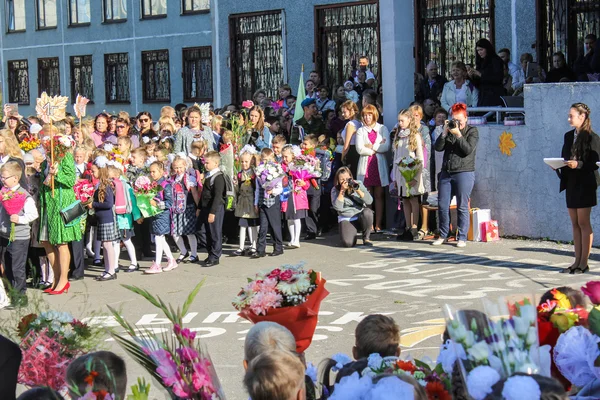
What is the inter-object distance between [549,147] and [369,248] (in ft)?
9.14

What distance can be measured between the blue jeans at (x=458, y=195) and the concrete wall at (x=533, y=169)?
79cm

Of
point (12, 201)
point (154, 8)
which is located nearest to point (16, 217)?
point (12, 201)

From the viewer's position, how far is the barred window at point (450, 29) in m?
19.5

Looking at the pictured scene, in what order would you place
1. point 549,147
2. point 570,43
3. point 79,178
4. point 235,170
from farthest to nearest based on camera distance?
point 570,43 < point 235,170 < point 549,147 < point 79,178

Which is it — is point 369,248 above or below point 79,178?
below

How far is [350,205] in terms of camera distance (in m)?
14.4

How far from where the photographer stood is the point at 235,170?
49.3ft

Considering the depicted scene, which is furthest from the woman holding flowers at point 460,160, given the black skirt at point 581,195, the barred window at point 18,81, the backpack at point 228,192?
the barred window at point 18,81

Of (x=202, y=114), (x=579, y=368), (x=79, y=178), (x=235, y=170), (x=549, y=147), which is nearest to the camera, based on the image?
(x=579, y=368)

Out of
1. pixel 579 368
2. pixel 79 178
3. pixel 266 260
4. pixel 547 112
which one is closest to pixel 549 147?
pixel 547 112

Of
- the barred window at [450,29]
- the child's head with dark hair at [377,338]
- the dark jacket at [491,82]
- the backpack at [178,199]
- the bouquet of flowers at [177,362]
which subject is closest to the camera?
the bouquet of flowers at [177,362]

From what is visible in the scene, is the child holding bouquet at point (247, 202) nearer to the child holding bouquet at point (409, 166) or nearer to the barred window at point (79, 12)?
the child holding bouquet at point (409, 166)

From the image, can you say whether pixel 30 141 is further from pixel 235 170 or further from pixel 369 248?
pixel 369 248

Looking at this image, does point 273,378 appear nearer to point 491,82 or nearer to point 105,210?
point 105,210
